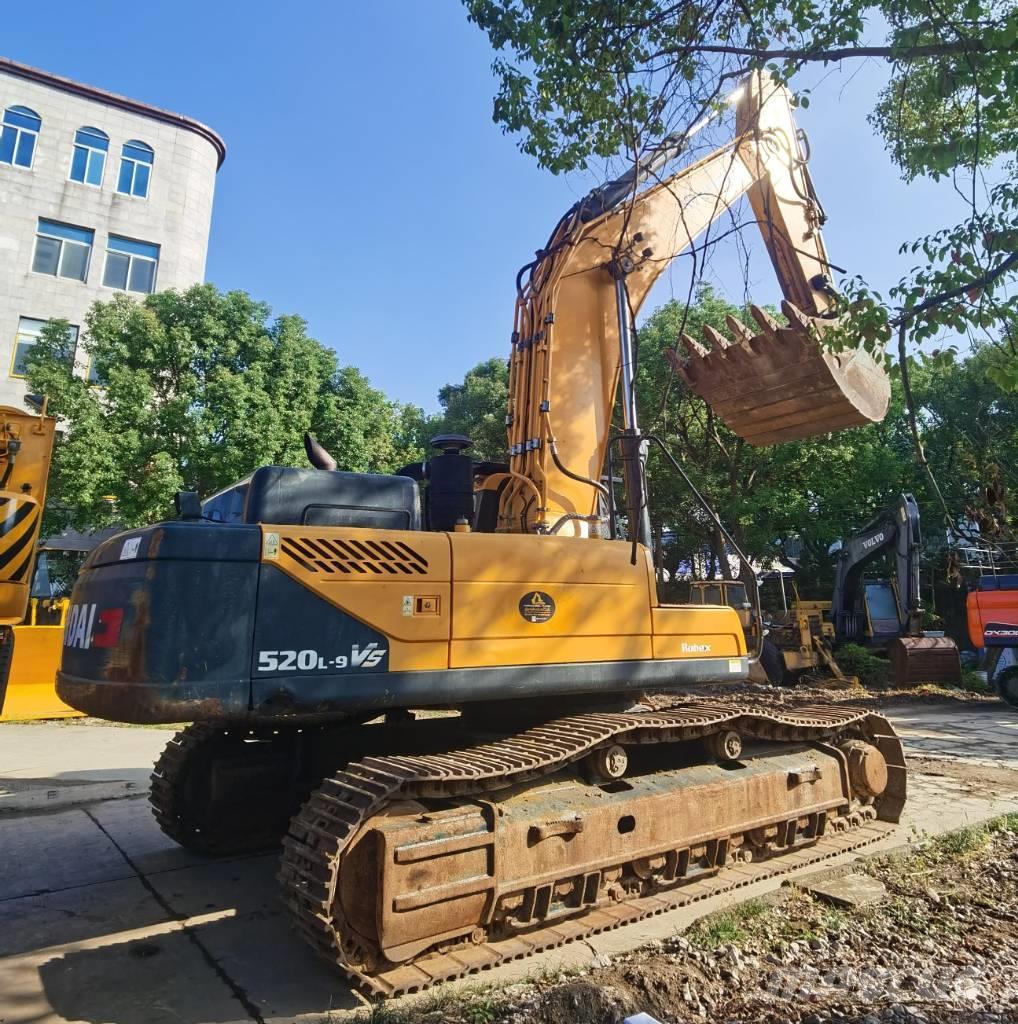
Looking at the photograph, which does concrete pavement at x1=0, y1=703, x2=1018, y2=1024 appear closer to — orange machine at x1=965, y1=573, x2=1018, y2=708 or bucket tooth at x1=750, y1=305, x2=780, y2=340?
bucket tooth at x1=750, y1=305, x2=780, y2=340

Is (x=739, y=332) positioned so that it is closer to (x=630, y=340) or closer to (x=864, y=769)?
(x=630, y=340)

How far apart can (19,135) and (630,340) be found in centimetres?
2406

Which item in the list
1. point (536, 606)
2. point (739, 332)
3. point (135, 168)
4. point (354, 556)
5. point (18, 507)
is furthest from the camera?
point (135, 168)

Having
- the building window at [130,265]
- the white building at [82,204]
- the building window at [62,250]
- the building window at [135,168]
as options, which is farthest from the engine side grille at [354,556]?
the building window at [135,168]

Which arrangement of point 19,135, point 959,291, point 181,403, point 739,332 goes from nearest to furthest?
point 959,291, point 739,332, point 181,403, point 19,135

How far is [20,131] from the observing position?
Result: 21594 millimetres

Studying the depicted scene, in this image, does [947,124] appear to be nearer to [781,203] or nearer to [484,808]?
[781,203]

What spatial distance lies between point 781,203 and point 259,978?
6749 mm

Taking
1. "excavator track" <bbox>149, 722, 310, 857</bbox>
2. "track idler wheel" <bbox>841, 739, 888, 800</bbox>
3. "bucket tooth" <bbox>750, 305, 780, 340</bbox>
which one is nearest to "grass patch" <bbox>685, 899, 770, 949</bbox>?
"track idler wheel" <bbox>841, 739, 888, 800</bbox>

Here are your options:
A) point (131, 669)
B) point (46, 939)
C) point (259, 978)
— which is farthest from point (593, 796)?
point (46, 939)

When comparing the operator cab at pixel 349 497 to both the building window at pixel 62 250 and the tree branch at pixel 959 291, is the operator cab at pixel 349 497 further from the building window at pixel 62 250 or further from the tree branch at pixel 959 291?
the building window at pixel 62 250

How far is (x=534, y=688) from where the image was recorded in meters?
3.92

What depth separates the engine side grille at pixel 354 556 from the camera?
3461mm

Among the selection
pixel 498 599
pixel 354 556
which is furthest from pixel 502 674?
pixel 354 556
